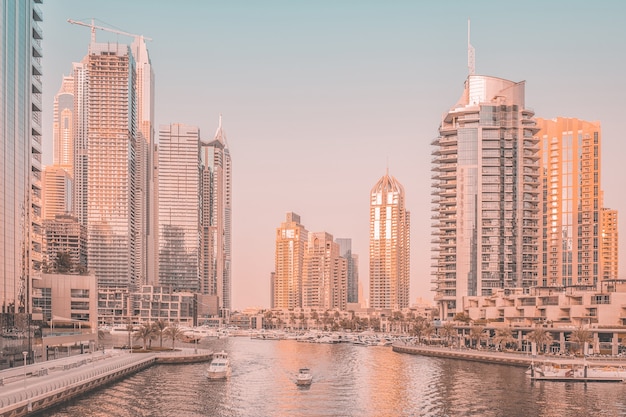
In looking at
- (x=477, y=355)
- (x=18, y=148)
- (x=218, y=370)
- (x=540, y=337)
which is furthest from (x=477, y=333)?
(x=18, y=148)

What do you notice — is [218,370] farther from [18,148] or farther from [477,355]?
[477,355]

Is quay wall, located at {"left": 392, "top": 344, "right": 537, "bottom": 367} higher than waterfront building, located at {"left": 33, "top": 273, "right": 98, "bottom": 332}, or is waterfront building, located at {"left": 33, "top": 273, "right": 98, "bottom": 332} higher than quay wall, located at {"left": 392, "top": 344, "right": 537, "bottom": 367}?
waterfront building, located at {"left": 33, "top": 273, "right": 98, "bottom": 332}

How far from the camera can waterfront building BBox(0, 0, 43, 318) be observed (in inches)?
4247

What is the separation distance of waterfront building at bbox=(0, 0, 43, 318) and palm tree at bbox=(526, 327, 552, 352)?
102308 millimetres

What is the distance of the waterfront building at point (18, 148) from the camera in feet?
354

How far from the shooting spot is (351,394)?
104 m

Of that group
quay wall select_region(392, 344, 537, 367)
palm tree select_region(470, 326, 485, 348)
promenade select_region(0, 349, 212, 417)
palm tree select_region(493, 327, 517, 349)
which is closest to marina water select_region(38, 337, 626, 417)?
promenade select_region(0, 349, 212, 417)

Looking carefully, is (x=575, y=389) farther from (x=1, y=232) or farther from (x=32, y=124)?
(x=32, y=124)

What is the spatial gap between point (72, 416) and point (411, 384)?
55.8 meters

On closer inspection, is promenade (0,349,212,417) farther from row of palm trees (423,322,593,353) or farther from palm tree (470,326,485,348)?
palm tree (470,326,485,348)

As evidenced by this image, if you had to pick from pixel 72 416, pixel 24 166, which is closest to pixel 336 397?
pixel 72 416

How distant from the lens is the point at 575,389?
11000 centimetres

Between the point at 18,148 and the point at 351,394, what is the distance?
6495cm

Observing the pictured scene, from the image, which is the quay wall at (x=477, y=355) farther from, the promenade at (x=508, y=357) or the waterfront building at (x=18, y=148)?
the waterfront building at (x=18, y=148)
